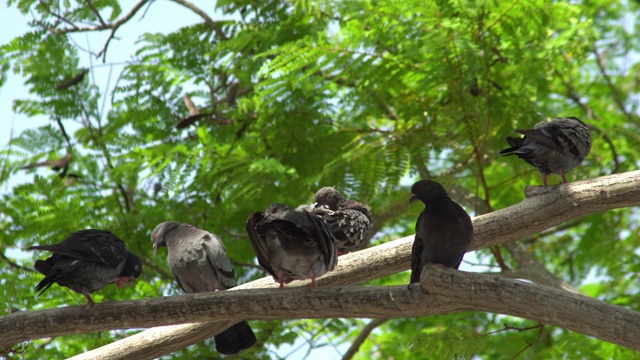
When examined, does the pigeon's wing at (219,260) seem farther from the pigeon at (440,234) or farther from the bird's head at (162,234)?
the pigeon at (440,234)

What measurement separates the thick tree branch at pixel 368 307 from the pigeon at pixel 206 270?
1.25 m

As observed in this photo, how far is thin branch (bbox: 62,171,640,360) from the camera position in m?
5.54

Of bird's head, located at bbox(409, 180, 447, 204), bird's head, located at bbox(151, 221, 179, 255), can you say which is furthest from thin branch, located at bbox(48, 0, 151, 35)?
bird's head, located at bbox(409, 180, 447, 204)

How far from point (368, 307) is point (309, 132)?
165 inches

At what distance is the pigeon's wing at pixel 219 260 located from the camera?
257 inches

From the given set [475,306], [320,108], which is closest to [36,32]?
[320,108]

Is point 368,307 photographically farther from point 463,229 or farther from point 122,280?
point 122,280

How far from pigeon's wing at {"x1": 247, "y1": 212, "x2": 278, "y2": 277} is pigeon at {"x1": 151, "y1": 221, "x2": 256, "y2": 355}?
1.15 metres

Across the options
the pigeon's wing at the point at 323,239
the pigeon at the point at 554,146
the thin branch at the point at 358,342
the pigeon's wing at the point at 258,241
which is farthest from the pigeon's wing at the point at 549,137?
the thin branch at the point at 358,342

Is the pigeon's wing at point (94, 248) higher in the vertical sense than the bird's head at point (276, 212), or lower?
lower

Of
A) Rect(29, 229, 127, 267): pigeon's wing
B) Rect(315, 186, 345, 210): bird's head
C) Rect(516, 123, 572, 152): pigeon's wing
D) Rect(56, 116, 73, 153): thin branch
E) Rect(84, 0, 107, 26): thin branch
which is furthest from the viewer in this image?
Rect(84, 0, 107, 26): thin branch

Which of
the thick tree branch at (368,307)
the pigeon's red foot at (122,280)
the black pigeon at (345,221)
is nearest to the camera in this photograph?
the thick tree branch at (368,307)

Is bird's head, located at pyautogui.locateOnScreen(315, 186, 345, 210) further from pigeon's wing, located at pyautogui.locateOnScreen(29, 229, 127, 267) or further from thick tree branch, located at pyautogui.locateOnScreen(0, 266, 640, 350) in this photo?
pigeon's wing, located at pyautogui.locateOnScreen(29, 229, 127, 267)

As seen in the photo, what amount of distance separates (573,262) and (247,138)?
516 cm
